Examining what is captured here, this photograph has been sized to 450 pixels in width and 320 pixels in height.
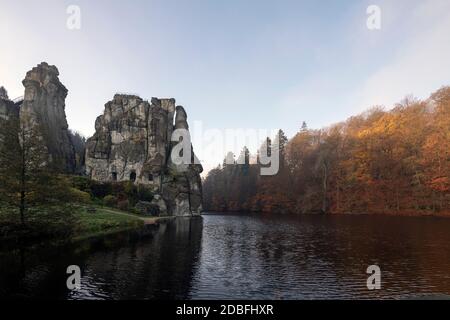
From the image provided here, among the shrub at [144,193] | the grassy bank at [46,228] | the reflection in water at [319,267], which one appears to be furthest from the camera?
the shrub at [144,193]

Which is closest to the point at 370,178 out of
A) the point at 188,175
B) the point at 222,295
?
the point at 188,175

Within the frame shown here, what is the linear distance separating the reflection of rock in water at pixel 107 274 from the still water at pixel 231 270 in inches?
1.7

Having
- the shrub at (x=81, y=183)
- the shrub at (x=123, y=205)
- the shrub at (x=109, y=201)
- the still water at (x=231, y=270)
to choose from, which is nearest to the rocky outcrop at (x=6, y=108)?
the shrub at (x=81, y=183)

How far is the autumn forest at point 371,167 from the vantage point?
2970 inches

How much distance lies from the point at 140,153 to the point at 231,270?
218 feet

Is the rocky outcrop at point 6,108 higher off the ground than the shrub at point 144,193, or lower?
higher

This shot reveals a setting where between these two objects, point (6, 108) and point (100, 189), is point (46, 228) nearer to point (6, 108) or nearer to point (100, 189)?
point (100, 189)

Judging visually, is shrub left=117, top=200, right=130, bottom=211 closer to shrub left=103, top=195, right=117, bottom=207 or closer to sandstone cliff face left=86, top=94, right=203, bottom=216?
shrub left=103, top=195, right=117, bottom=207

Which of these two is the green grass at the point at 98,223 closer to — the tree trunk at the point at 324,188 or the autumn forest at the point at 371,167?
the tree trunk at the point at 324,188

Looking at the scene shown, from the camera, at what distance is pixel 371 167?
86375mm

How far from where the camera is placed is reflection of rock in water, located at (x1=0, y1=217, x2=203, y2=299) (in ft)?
50.6

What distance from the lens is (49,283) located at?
16641 millimetres

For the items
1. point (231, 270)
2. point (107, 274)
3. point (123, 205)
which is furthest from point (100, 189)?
point (231, 270)

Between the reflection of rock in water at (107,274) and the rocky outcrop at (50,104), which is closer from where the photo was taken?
the reflection of rock in water at (107,274)
